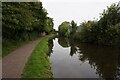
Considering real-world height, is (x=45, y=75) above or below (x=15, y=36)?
below

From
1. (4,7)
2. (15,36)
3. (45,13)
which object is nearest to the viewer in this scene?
(4,7)

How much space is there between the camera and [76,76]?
584 inches

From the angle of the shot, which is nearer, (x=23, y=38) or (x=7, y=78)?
(x=7, y=78)

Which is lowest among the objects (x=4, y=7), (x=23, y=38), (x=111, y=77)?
(x=111, y=77)

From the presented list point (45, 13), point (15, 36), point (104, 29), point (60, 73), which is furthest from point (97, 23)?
point (60, 73)

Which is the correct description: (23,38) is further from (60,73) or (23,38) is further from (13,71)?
(13,71)

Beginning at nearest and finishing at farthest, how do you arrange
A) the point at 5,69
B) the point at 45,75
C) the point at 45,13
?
the point at 45,75 < the point at 5,69 < the point at 45,13

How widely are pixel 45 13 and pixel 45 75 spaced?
36.4 meters

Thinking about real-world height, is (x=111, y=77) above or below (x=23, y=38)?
below

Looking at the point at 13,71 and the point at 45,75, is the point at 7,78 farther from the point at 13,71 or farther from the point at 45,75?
the point at 45,75

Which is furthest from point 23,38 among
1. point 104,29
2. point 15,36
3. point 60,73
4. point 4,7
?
point 60,73

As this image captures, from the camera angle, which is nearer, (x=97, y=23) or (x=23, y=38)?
(x=23, y=38)

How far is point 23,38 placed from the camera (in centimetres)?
3186

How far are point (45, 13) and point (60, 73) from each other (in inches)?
1331
